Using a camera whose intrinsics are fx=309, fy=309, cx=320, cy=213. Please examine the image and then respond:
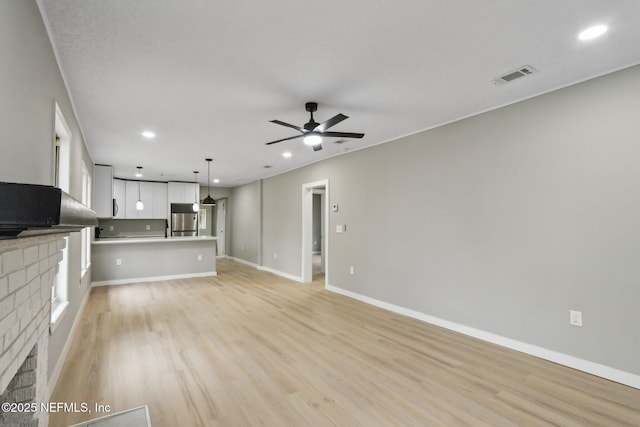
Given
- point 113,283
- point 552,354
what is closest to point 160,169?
point 113,283

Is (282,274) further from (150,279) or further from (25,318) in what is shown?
(25,318)

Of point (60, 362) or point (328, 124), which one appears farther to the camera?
point (328, 124)

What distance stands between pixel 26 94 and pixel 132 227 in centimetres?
838

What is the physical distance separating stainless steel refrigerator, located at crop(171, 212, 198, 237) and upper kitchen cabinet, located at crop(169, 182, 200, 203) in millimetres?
434

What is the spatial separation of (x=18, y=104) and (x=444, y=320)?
4.31 meters

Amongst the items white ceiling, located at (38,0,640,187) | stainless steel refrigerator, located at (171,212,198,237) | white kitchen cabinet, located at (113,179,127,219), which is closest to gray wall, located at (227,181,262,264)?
stainless steel refrigerator, located at (171,212,198,237)

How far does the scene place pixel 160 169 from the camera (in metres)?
7.07

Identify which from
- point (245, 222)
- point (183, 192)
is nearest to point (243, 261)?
point (245, 222)

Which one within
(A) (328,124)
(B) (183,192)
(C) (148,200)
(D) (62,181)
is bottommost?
(D) (62,181)

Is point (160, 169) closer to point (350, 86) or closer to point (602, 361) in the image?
point (350, 86)

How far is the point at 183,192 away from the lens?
8.95 metres

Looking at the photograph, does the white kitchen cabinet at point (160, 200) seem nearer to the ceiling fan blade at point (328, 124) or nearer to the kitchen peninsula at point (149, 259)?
the kitchen peninsula at point (149, 259)

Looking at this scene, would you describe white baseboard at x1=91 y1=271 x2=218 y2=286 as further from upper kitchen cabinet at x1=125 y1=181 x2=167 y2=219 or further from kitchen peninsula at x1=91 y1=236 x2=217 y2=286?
upper kitchen cabinet at x1=125 y1=181 x2=167 y2=219

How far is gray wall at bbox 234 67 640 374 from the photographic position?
2.59 metres
